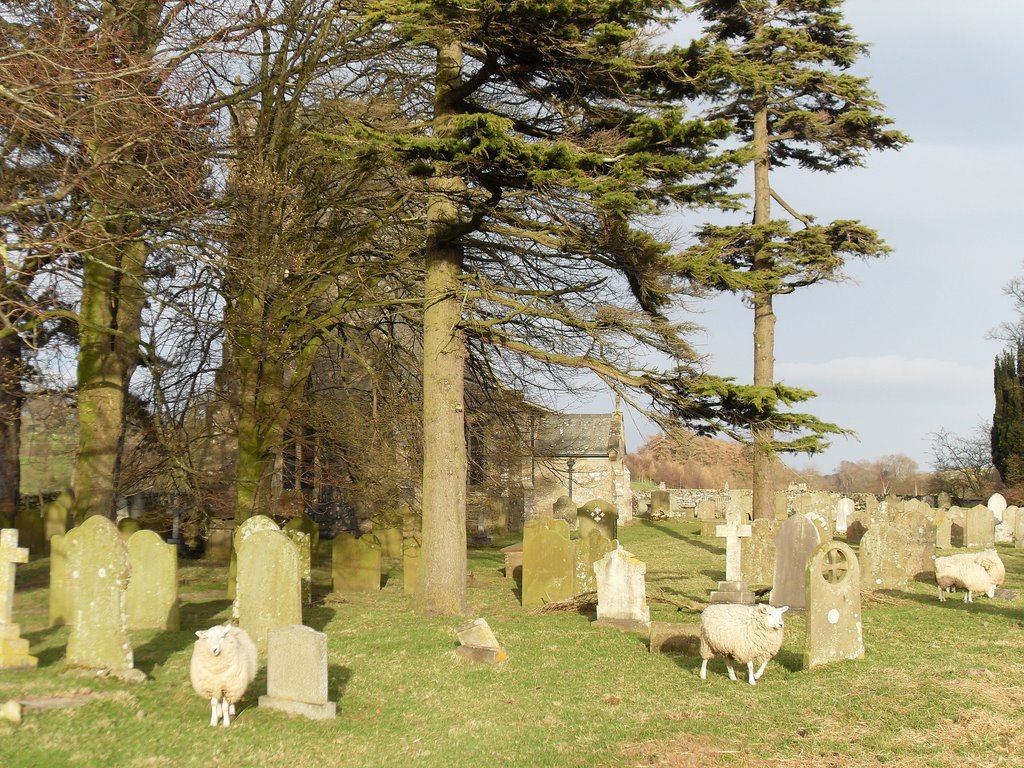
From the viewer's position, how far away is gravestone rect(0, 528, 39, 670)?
9.61 meters

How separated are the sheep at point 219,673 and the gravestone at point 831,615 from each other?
5580 mm

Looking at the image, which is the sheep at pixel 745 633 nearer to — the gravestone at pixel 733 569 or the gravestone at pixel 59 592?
the gravestone at pixel 733 569

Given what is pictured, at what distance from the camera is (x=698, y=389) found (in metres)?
12.9

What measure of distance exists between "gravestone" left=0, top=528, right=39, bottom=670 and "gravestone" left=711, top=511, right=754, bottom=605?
8409 mm

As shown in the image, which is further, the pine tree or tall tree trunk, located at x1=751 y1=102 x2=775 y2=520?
the pine tree

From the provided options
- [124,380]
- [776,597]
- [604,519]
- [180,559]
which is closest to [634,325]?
[776,597]

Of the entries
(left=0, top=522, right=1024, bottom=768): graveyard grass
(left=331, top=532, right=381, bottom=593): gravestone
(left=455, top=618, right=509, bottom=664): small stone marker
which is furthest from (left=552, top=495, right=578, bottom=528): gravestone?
(left=455, top=618, right=509, bottom=664): small stone marker

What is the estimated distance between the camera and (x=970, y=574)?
14820 millimetres

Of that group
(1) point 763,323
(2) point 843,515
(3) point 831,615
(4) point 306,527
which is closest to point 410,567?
(4) point 306,527

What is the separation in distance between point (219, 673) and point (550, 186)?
25.0ft

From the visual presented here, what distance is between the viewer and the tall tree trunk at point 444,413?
13.9 m

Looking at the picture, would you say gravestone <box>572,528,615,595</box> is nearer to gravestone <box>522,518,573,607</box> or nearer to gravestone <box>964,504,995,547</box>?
gravestone <box>522,518,573,607</box>

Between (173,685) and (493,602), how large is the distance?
7098mm

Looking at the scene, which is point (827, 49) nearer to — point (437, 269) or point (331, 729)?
point (437, 269)
